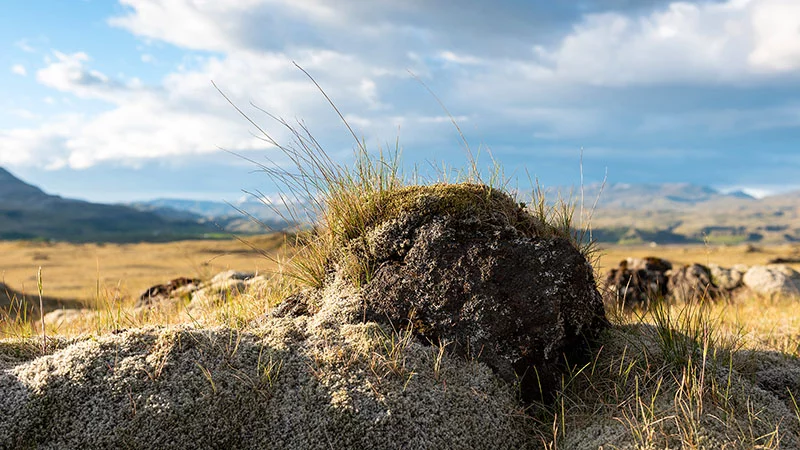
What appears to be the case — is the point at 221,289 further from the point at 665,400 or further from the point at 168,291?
the point at 665,400

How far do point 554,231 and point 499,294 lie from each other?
1095 mm

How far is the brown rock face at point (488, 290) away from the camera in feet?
14.4

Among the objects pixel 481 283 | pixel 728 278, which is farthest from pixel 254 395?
pixel 728 278

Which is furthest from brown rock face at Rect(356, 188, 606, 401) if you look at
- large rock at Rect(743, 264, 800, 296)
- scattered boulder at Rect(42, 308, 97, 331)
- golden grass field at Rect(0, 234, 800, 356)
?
large rock at Rect(743, 264, 800, 296)

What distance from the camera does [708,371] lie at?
4.46 metres

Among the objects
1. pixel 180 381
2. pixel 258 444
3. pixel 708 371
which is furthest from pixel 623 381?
pixel 180 381

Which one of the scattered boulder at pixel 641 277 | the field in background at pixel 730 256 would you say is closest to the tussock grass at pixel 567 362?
the scattered boulder at pixel 641 277

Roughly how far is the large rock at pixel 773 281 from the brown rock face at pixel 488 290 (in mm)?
12030

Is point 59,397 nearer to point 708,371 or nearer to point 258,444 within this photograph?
point 258,444

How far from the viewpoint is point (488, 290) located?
4449 millimetres

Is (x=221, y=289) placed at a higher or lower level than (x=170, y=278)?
higher

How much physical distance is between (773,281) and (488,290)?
13.4 meters

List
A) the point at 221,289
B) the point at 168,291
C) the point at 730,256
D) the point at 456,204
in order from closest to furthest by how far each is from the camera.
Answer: the point at 456,204 → the point at 221,289 → the point at 168,291 → the point at 730,256

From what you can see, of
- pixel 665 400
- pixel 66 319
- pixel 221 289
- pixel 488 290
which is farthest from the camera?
pixel 66 319
